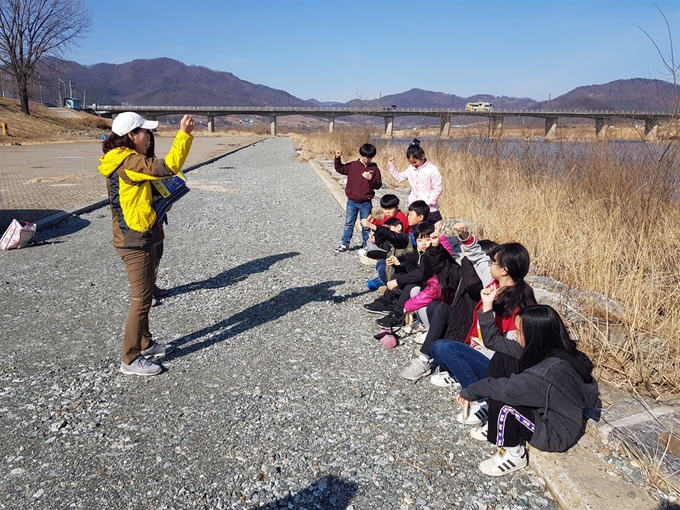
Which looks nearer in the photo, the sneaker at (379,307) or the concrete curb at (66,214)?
the sneaker at (379,307)

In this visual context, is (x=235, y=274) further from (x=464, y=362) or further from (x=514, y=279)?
(x=514, y=279)

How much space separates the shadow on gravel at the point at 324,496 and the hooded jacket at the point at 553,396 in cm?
92

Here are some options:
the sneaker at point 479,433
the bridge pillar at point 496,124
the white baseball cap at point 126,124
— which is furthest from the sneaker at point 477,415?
the bridge pillar at point 496,124

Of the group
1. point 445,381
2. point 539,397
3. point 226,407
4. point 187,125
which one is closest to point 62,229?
point 187,125

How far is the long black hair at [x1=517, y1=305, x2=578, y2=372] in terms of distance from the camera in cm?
272

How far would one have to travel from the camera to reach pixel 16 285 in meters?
5.67

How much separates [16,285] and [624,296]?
239 inches

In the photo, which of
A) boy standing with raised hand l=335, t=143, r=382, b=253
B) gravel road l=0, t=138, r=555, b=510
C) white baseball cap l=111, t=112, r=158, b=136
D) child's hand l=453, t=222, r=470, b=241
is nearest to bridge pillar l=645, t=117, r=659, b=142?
boy standing with raised hand l=335, t=143, r=382, b=253

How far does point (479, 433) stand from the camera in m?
3.06

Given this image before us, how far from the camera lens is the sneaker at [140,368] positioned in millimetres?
3793

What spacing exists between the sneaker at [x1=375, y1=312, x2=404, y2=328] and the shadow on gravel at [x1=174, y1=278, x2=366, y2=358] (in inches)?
34.5

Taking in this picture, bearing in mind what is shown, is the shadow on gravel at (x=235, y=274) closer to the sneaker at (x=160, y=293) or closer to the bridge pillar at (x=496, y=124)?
the sneaker at (x=160, y=293)

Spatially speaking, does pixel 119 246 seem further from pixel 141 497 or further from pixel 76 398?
A: pixel 141 497

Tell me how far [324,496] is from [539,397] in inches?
47.6
